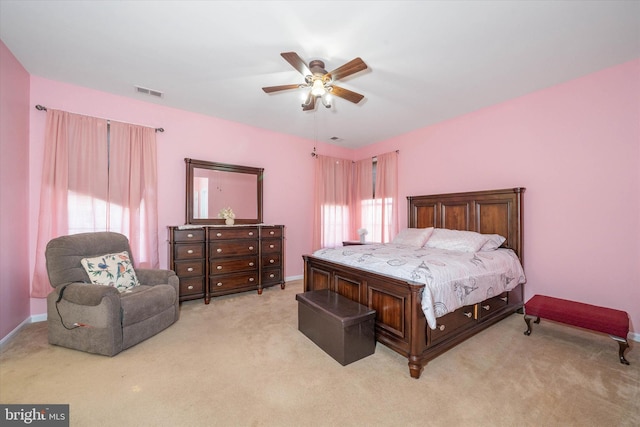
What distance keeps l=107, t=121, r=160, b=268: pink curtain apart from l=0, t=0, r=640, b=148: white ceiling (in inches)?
23.9

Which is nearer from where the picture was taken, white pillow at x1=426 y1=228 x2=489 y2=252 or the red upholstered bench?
the red upholstered bench

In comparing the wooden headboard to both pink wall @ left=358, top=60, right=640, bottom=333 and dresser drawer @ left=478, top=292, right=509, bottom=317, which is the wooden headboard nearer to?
pink wall @ left=358, top=60, right=640, bottom=333

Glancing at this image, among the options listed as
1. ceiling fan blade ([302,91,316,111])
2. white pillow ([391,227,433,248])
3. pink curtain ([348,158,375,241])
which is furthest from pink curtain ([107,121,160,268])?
pink curtain ([348,158,375,241])

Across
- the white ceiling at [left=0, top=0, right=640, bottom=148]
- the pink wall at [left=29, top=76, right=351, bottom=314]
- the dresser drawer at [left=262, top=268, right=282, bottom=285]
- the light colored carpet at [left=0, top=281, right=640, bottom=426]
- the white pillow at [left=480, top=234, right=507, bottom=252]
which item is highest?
the white ceiling at [left=0, top=0, right=640, bottom=148]

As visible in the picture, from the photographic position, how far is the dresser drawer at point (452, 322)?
7.29 ft

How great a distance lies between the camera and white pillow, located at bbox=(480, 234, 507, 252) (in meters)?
3.38

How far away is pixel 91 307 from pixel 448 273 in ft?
10.7

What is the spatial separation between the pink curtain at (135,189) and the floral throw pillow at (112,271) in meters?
0.73

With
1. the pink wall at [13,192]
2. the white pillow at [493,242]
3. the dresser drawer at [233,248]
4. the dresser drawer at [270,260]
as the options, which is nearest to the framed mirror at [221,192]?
the dresser drawer at [233,248]

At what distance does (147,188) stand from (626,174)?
231 inches

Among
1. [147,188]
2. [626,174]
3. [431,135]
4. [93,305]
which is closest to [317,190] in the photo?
[431,135]

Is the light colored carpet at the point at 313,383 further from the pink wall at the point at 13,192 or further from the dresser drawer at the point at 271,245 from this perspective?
the dresser drawer at the point at 271,245

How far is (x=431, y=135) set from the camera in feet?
15.0

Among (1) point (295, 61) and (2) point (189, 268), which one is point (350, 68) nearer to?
(1) point (295, 61)
